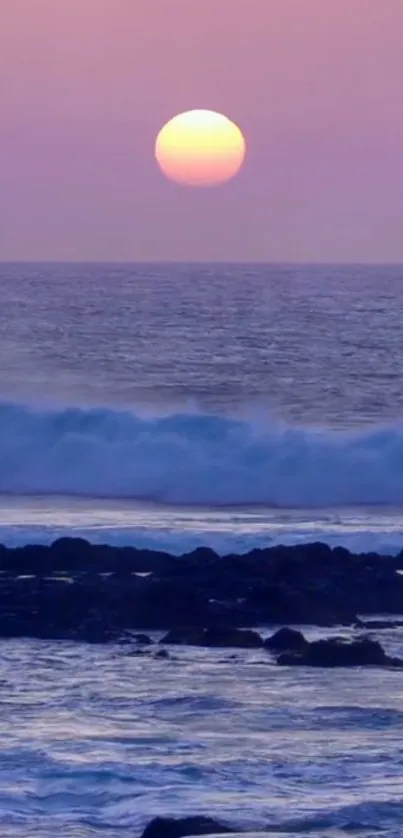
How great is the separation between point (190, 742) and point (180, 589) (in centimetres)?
450

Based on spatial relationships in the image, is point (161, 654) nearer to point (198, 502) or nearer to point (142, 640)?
point (142, 640)

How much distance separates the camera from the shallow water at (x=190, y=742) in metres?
9.98

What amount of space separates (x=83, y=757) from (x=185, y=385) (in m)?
34.2

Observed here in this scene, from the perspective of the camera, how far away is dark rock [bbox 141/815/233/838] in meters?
9.34

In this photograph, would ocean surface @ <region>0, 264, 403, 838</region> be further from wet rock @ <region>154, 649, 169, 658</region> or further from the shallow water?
wet rock @ <region>154, 649, 169, 658</region>

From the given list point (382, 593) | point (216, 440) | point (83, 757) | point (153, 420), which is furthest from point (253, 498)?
point (83, 757)

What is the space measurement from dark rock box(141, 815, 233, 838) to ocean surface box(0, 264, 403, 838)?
29 centimetres

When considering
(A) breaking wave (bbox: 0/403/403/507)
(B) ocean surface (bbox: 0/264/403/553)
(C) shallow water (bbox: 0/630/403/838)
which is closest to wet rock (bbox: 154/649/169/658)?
(C) shallow water (bbox: 0/630/403/838)

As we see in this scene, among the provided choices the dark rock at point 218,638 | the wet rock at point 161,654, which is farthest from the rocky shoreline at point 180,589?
the wet rock at point 161,654

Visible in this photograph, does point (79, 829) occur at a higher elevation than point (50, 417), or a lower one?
lower

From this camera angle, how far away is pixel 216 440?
34.5 m

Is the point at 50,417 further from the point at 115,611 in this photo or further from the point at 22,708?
the point at 22,708

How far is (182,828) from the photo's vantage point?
30.8ft

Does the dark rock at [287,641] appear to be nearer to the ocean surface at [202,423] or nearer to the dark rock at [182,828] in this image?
the dark rock at [182,828]
